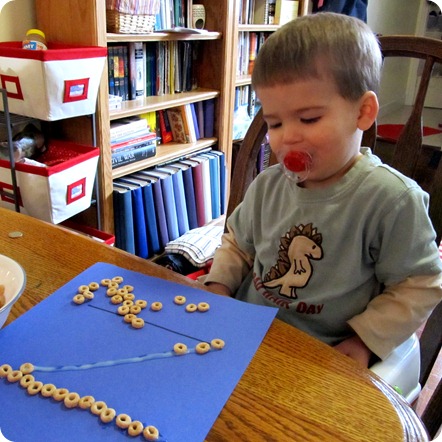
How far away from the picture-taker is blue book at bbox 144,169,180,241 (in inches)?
83.7

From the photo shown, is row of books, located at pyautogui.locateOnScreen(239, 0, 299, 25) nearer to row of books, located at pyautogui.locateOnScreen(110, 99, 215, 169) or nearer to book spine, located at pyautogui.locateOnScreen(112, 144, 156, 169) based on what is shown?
row of books, located at pyautogui.locateOnScreen(110, 99, 215, 169)

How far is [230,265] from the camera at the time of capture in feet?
3.09

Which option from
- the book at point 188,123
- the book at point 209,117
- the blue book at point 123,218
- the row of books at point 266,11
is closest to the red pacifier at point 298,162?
the blue book at point 123,218

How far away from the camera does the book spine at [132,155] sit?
6.40ft

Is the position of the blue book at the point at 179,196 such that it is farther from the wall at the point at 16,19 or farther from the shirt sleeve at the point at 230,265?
the shirt sleeve at the point at 230,265

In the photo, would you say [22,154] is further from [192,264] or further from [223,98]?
[223,98]

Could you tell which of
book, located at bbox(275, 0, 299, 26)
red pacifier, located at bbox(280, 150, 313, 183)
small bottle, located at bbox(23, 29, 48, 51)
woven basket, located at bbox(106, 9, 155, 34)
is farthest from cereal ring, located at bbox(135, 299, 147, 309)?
book, located at bbox(275, 0, 299, 26)

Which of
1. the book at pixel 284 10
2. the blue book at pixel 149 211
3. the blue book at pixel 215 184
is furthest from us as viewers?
the book at pixel 284 10

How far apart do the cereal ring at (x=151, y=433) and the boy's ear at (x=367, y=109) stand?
22.2 inches

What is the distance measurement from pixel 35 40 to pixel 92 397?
55.0 inches

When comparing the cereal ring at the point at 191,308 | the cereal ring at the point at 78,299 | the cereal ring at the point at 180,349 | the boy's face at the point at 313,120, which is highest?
the boy's face at the point at 313,120

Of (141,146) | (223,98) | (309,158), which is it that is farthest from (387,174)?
(223,98)

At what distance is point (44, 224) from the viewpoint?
0.90m

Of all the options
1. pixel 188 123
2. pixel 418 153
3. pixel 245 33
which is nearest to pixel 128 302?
pixel 418 153
